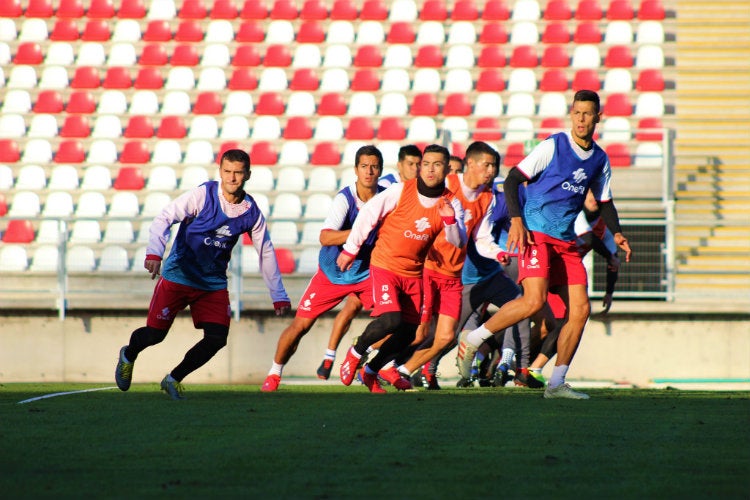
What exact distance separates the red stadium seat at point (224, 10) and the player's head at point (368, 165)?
11.7 meters

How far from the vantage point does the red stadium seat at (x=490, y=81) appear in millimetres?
18875

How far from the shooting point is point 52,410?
7227mm

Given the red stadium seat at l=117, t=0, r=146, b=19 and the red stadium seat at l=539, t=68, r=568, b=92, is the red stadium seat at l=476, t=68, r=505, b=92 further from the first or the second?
the red stadium seat at l=117, t=0, r=146, b=19

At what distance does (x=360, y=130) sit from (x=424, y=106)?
1.11 metres

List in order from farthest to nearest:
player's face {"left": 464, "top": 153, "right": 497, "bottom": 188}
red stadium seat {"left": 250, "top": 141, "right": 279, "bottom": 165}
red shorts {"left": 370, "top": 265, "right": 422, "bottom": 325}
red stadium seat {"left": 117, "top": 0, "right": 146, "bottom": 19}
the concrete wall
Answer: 1. red stadium seat {"left": 117, "top": 0, "right": 146, "bottom": 19}
2. red stadium seat {"left": 250, "top": 141, "right": 279, "bottom": 165}
3. the concrete wall
4. player's face {"left": 464, "top": 153, "right": 497, "bottom": 188}
5. red shorts {"left": 370, "top": 265, "right": 422, "bottom": 325}

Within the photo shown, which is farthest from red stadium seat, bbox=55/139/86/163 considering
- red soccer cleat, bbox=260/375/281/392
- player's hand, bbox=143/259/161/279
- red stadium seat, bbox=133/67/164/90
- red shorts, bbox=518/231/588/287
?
red shorts, bbox=518/231/588/287

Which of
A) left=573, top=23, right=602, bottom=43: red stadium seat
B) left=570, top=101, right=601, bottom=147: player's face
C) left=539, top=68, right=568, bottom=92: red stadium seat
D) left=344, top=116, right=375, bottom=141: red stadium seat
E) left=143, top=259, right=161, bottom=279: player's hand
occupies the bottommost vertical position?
left=143, top=259, right=161, bottom=279: player's hand

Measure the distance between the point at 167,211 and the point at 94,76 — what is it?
12363 millimetres

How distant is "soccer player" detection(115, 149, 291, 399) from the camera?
325 inches

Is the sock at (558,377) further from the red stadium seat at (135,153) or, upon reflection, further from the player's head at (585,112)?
the red stadium seat at (135,153)

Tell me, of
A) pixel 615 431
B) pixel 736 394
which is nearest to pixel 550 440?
pixel 615 431

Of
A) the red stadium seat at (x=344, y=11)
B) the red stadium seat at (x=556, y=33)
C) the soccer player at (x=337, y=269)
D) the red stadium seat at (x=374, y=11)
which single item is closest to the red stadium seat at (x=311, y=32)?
the red stadium seat at (x=344, y=11)

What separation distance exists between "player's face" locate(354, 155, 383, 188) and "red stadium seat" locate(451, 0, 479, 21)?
35.5 ft

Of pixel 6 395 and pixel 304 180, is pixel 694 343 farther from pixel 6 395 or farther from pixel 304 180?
pixel 6 395
